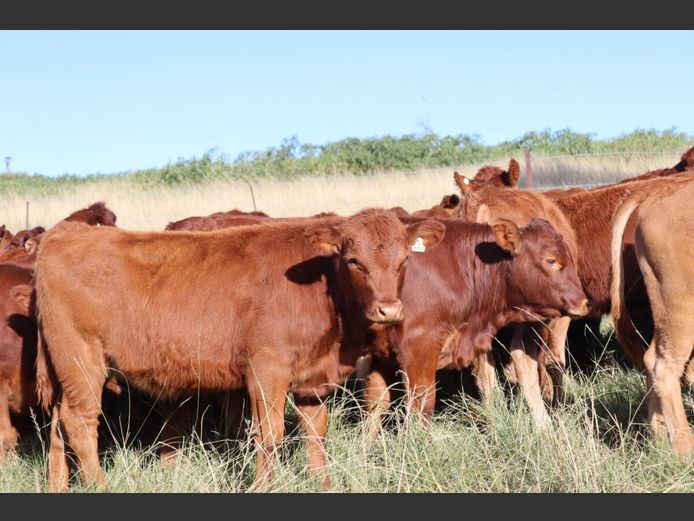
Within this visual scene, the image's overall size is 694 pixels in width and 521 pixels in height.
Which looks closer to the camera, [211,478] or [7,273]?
[211,478]

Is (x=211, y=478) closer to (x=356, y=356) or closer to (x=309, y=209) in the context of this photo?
(x=356, y=356)

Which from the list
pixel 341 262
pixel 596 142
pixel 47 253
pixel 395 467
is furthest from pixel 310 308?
pixel 596 142

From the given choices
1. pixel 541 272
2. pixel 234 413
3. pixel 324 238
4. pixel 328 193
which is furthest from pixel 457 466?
pixel 328 193

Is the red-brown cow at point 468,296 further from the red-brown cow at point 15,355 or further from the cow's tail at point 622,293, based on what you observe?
the red-brown cow at point 15,355

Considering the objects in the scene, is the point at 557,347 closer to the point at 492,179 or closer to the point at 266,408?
the point at 266,408

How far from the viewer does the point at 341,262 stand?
6.21 m

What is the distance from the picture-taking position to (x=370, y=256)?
235 inches

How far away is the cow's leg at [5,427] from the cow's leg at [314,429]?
2.18 meters

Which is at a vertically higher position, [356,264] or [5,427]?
[356,264]

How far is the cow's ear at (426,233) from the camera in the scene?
6434 millimetres

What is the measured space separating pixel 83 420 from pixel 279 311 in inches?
60.6

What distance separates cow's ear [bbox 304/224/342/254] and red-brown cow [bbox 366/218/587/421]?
3.29 ft

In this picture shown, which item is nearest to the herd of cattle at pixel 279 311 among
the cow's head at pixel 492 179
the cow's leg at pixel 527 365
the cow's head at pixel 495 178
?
the cow's leg at pixel 527 365

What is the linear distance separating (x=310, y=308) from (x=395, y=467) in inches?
48.2
